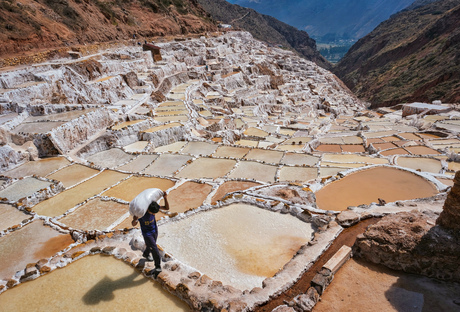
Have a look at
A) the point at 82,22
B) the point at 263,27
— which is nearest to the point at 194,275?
the point at 82,22

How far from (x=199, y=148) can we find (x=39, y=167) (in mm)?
8879

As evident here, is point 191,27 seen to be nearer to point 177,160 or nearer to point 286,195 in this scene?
point 177,160

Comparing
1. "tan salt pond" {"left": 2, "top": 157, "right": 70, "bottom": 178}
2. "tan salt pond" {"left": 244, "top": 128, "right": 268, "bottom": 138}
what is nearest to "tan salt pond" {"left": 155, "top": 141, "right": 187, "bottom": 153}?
"tan salt pond" {"left": 2, "top": 157, "right": 70, "bottom": 178}

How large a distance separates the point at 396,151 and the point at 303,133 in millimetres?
9692

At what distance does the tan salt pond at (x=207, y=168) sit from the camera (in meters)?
13.7

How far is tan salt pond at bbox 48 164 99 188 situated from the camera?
1314cm

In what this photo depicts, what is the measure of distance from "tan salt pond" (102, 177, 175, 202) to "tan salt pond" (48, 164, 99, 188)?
7.79 ft

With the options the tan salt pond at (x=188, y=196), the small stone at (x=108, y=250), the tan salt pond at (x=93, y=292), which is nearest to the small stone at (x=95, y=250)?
the small stone at (x=108, y=250)

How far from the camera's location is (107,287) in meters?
5.58

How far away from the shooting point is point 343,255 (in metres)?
5.69

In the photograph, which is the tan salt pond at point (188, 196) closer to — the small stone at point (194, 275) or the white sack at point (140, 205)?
the small stone at point (194, 275)

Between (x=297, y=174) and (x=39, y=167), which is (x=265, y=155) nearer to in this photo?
(x=297, y=174)

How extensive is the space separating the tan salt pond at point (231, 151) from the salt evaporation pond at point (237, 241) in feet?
→ 27.1

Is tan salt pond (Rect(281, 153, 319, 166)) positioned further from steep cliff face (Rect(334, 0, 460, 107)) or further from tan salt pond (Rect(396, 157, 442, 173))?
steep cliff face (Rect(334, 0, 460, 107))
